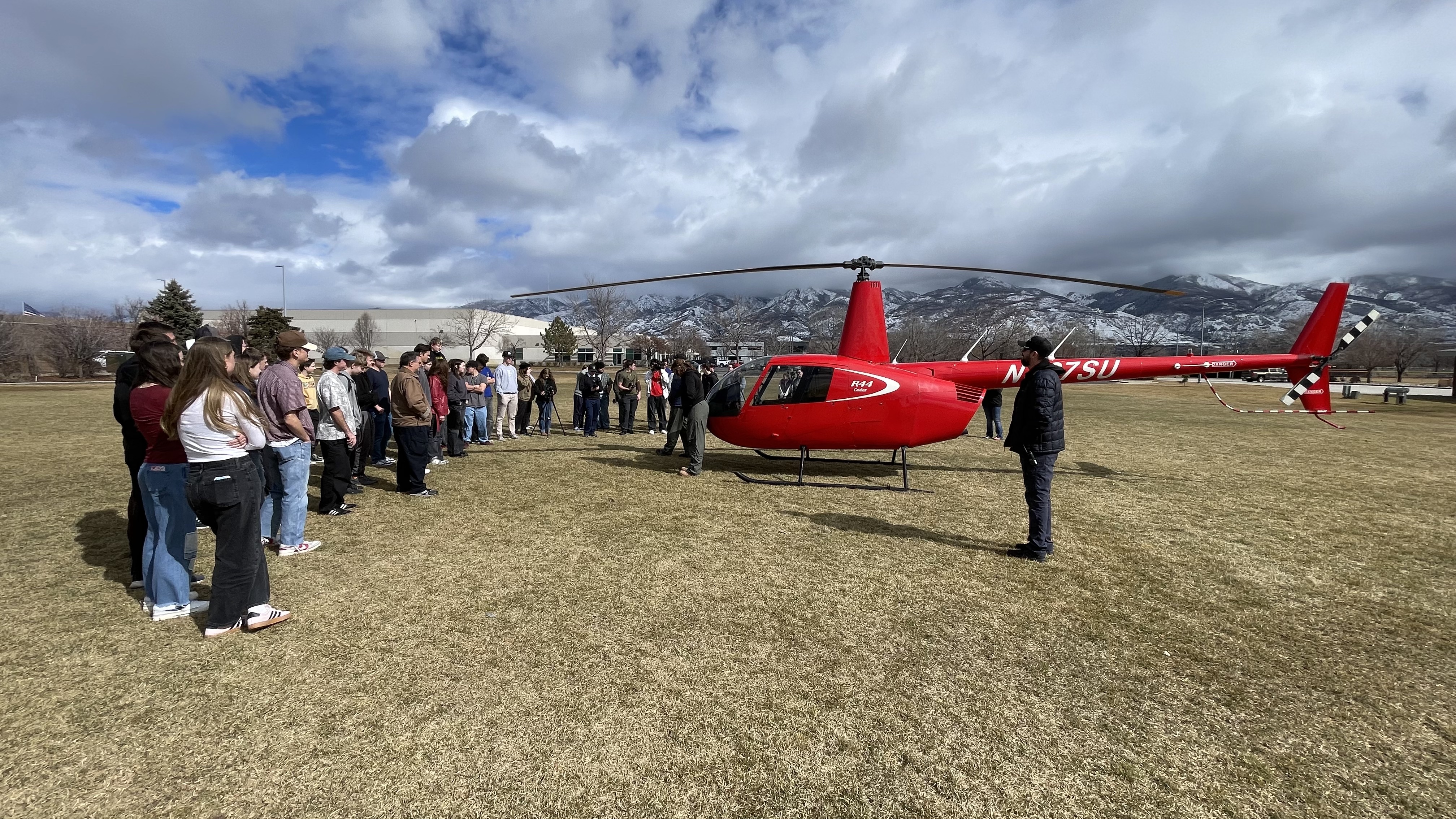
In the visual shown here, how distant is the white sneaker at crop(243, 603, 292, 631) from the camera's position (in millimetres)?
3734

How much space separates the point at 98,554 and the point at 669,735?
5860 mm

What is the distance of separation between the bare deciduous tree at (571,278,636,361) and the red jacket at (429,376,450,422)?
4309 centimetres

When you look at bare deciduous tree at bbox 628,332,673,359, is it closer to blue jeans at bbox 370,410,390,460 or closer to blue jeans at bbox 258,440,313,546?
blue jeans at bbox 370,410,390,460

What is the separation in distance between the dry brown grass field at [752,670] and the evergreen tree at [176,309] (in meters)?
54.7

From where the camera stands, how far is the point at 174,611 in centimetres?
392

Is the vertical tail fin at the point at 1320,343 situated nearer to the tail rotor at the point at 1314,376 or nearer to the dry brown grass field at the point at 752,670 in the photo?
the tail rotor at the point at 1314,376

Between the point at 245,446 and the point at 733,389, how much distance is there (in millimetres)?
5640

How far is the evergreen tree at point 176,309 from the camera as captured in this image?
46.1 m

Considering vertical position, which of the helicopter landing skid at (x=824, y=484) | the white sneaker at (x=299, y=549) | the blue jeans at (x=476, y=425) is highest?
the blue jeans at (x=476, y=425)

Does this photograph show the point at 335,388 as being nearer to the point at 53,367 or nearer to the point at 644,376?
the point at 644,376

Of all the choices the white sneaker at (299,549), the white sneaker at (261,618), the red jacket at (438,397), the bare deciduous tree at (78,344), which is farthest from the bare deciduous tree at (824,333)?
the bare deciduous tree at (78,344)

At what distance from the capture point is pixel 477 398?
1105 centimetres

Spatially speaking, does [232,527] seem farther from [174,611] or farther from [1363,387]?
[1363,387]

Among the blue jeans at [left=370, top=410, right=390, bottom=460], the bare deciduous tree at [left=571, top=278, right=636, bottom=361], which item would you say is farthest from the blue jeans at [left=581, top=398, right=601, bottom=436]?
the bare deciduous tree at [left=571, top=278, right=636, bottom=361]
